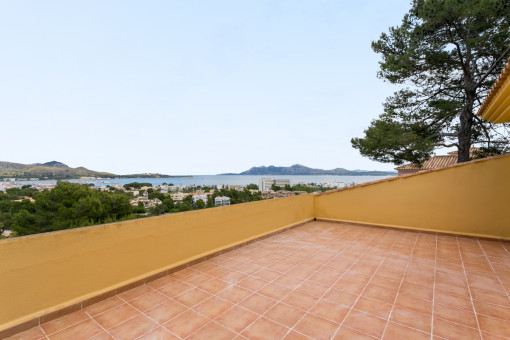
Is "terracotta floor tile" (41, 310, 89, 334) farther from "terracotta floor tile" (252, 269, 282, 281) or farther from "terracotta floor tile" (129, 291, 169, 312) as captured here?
"terracotta floor tile" (252, 269, 282, 281)

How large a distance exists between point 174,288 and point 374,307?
213 cm

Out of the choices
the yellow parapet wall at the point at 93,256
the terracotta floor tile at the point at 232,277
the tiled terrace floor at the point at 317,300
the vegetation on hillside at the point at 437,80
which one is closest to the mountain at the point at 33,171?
the yellow parapet wall at the point at 93,256

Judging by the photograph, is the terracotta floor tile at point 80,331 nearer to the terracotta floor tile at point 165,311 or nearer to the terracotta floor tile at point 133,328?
the terracotta floor tile at point 133,328

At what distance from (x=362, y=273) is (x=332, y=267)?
0.38 meters

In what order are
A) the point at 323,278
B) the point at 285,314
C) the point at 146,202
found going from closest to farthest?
the point at 285,314 < the point at 323,278 < the point at 146,202

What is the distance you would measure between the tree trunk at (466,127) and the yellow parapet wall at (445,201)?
4.23m

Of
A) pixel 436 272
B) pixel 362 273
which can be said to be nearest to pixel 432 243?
pixel 436 272

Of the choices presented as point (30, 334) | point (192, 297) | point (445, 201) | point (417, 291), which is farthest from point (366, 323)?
point (445, 201)

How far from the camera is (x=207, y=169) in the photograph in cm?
3862

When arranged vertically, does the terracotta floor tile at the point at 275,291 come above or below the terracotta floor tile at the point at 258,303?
above

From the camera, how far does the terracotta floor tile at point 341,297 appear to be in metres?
2.24

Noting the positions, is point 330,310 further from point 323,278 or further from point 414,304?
point 414,304

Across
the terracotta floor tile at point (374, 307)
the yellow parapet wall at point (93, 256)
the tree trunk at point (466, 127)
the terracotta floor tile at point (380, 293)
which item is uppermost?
the tree trunk at point (466, 127)

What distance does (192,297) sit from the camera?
7.77 ft
